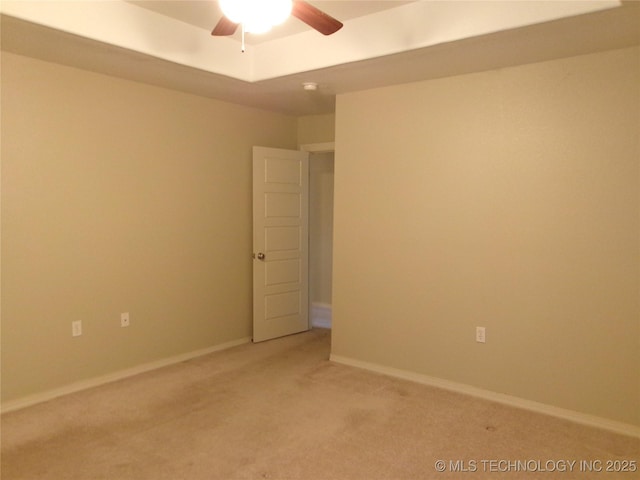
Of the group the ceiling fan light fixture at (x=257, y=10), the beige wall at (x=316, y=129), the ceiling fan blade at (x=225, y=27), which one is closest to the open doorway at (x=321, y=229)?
the beige wall at (x=316, y=129)

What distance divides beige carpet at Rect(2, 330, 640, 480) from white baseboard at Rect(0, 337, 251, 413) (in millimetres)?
80

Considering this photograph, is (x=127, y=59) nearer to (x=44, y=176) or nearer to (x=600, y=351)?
(x=44, y=176)

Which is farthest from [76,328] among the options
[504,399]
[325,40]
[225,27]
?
[504,399]

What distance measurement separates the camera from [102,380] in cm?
→ 376

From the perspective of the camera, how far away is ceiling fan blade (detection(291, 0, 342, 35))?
204 cm

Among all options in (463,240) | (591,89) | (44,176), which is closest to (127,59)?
(44,176)

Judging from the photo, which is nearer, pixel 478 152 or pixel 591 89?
pixel 591 89

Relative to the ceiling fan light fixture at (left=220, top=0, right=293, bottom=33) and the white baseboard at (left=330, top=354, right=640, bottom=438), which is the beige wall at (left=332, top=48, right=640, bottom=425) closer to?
the white baseboard at (left=330, top=354, right=640, bottom=438)

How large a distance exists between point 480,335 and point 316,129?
2889mm

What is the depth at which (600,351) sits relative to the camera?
10.2 feet

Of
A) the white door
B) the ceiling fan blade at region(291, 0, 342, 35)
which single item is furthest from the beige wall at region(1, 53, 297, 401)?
the ceiling fan blade at region(291, 0, 342, 35)

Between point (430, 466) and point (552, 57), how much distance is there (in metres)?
2.69

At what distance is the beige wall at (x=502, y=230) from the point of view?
119 inches

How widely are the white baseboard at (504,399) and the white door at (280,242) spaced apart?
3.28 ft
